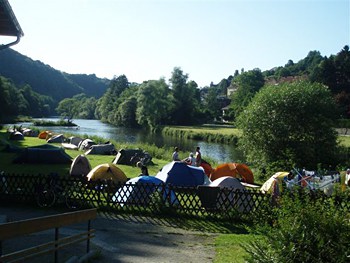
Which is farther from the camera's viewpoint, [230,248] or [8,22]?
[230,248]

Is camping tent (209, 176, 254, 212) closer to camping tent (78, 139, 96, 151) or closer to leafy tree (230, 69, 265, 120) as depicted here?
camping tent (78, 139, 96, 151)

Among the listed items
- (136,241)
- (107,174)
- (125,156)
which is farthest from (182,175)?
(125,156)

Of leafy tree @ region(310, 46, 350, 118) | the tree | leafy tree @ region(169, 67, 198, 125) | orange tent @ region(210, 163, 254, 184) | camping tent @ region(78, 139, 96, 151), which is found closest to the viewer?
orange tent @ region(210, 163, 254, 184)

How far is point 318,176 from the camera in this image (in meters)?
17.3

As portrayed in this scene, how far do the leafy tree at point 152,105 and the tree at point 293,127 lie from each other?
5748 cm

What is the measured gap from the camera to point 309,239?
5.34 m

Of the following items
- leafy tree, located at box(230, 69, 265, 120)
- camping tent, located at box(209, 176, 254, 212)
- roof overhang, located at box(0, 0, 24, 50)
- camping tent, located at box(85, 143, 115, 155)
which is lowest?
camping tent, located at box(85, 143, 115, 155)

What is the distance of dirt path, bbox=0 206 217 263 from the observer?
8047mm

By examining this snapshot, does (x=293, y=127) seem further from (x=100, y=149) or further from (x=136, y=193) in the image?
(x=100, y=149)

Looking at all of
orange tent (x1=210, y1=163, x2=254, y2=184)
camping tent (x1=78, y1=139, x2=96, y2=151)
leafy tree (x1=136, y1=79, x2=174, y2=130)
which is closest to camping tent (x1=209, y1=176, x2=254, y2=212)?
orange tent (x1=210, y1=163, x2=254, y2=184)

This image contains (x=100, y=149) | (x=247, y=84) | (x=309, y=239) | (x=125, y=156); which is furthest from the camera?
(x=247, y=84)

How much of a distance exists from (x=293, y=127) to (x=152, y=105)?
62.0m

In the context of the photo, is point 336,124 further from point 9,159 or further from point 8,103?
point 8,103

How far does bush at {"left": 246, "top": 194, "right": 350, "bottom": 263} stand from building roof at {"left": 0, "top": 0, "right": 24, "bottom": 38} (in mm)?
6744
